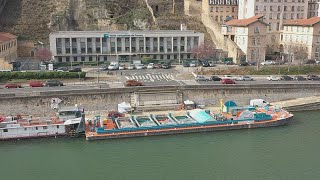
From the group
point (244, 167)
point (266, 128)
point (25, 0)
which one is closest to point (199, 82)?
point (266, 128)

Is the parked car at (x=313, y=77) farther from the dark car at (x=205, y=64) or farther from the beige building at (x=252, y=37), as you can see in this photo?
the dark car at (x=205, y=64)

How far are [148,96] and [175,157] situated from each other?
12.0 meters

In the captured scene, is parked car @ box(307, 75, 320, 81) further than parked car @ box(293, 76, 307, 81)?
Yes

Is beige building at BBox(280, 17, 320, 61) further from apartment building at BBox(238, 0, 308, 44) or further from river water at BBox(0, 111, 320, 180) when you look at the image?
river water at BBox(0, 111, 320, 180)

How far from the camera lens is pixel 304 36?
64250 millimetres

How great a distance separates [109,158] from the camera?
33406 millimetres

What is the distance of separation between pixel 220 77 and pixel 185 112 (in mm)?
10545

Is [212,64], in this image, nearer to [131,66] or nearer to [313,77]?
[131,66]

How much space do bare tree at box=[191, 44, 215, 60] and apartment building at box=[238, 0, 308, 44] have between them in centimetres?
1181

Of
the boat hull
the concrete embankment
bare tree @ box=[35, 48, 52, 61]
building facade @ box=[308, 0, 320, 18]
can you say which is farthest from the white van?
building facade @ box=[308, 0, 320, 18]

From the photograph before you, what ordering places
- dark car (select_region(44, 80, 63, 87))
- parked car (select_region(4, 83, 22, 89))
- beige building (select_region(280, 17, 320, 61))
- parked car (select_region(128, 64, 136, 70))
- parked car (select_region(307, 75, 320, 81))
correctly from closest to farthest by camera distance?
parked car (select_region(4, 83, 22, 89)), dark car (select_region(44, 80, 63, 87)), parked car (select_region(307, 75, 320, 81)), parked car (select_region(128, 64, 136, 70)), beige building (select_region(280, 17, 320, 61))

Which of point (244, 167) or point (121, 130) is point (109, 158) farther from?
point (244, 167)

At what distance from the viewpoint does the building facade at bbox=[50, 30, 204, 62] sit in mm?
61031

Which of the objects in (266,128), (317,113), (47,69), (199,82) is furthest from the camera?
(47,69)
